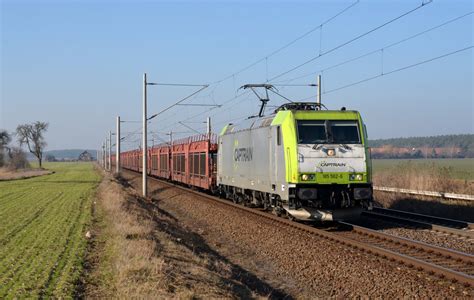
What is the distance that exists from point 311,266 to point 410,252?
2377 millimetres

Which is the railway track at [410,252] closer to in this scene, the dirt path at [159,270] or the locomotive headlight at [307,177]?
the locomotive headlight at [307,177]

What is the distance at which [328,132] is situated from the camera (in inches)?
585

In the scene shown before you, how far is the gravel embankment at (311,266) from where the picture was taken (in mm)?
8602

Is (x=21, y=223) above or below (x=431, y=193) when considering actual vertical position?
below

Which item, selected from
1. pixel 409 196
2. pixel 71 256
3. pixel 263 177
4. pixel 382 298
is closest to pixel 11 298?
pixel 71 256

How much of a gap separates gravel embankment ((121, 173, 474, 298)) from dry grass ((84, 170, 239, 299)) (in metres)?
1.23

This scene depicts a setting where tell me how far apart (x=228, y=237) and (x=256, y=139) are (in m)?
4.16

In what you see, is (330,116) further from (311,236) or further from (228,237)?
(228,237)

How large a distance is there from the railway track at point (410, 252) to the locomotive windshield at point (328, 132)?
2419 mm

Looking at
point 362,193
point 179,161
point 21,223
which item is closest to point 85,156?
point 179,161

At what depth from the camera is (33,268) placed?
924 cm

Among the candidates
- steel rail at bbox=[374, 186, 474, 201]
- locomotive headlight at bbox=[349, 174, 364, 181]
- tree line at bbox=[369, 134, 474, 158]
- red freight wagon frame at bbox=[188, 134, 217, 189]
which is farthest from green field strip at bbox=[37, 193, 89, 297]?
tree line at bbox=[369, 134, 474, 158]

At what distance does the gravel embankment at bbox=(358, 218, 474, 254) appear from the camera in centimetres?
1222

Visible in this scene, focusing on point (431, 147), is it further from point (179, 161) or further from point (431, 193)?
point (431, 193)
